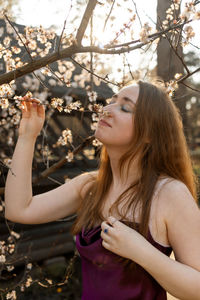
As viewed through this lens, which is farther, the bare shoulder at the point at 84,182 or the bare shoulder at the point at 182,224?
the bare shoulder at the point at 84,182

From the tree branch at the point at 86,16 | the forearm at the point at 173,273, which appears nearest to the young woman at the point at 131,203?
the forearm at the point at 173,273

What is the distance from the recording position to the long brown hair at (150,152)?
1.71m

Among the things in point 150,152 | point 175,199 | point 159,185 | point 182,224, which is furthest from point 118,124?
point 182,224

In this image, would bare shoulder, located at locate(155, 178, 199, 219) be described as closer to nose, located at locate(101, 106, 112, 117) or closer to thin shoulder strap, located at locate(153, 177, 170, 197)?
thin shoulder strap, located at locate(153, 177, 170, 197)

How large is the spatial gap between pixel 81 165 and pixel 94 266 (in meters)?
3.95

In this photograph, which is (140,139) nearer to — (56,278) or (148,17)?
(148,17)

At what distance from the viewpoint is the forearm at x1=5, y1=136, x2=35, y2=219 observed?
5.64 feet

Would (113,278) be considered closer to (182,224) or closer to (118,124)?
(182,224)

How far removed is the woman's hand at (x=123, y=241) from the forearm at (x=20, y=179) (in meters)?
0.50

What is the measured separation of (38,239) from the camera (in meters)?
4.82

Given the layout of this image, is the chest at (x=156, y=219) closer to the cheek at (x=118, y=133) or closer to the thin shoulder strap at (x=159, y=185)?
the thin shoulder strap at (x=159, y=185)

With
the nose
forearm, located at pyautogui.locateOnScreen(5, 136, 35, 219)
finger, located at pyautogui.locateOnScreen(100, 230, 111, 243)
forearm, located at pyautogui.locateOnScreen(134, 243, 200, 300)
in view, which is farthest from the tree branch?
forearm, located at pyautogui.locateOnScreen(134, 243, 200, 300)

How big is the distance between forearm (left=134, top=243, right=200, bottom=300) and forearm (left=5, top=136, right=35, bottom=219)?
71cm

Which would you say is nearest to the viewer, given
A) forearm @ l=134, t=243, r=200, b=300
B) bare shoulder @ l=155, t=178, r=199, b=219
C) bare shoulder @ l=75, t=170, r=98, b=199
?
forearm @ l=134, t=243, r=200, b=300
